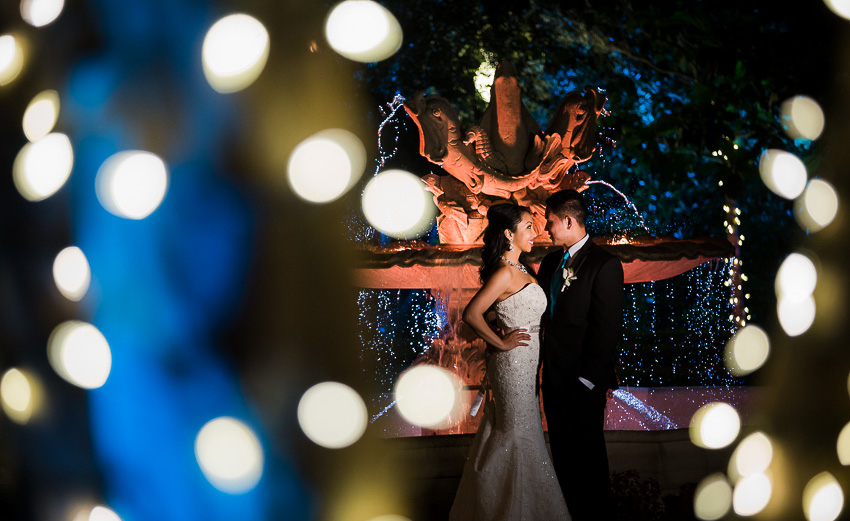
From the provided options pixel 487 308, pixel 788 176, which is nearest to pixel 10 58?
pixel 487 308

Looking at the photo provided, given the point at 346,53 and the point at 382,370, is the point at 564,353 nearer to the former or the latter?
the point at 346,53

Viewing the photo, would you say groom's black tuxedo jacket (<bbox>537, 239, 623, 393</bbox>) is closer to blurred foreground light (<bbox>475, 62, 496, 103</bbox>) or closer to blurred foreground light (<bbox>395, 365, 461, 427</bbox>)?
blurred foreground light (<bbox>395, 365, 461, 427</bbox>)

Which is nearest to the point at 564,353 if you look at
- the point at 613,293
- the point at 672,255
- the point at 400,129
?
the point at 613,293

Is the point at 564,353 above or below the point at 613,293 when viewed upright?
below

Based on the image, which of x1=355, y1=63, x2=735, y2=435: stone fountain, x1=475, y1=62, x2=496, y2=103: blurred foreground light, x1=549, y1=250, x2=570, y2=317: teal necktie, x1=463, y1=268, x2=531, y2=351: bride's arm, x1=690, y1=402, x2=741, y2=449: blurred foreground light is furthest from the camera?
x1=475, y1=62, x2=496, y2=103: blurred foreground light

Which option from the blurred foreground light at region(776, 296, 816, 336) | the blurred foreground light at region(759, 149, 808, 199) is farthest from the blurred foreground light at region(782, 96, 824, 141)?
the blurred foreground light at region(776, 296, 816, 336)

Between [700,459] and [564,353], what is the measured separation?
155 centimetres

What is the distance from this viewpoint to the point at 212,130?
169cm

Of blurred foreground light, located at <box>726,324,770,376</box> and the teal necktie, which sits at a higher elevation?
the teal necktie

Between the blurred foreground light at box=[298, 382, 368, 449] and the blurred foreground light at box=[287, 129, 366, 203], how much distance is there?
1.53ft

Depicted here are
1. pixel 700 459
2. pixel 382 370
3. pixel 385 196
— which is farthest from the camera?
pixel 385 196

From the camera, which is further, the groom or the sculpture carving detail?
the sculpture carving detail

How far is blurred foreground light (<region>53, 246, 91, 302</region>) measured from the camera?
70.1 inches

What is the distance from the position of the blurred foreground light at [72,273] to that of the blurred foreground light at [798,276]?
88.6 inches
